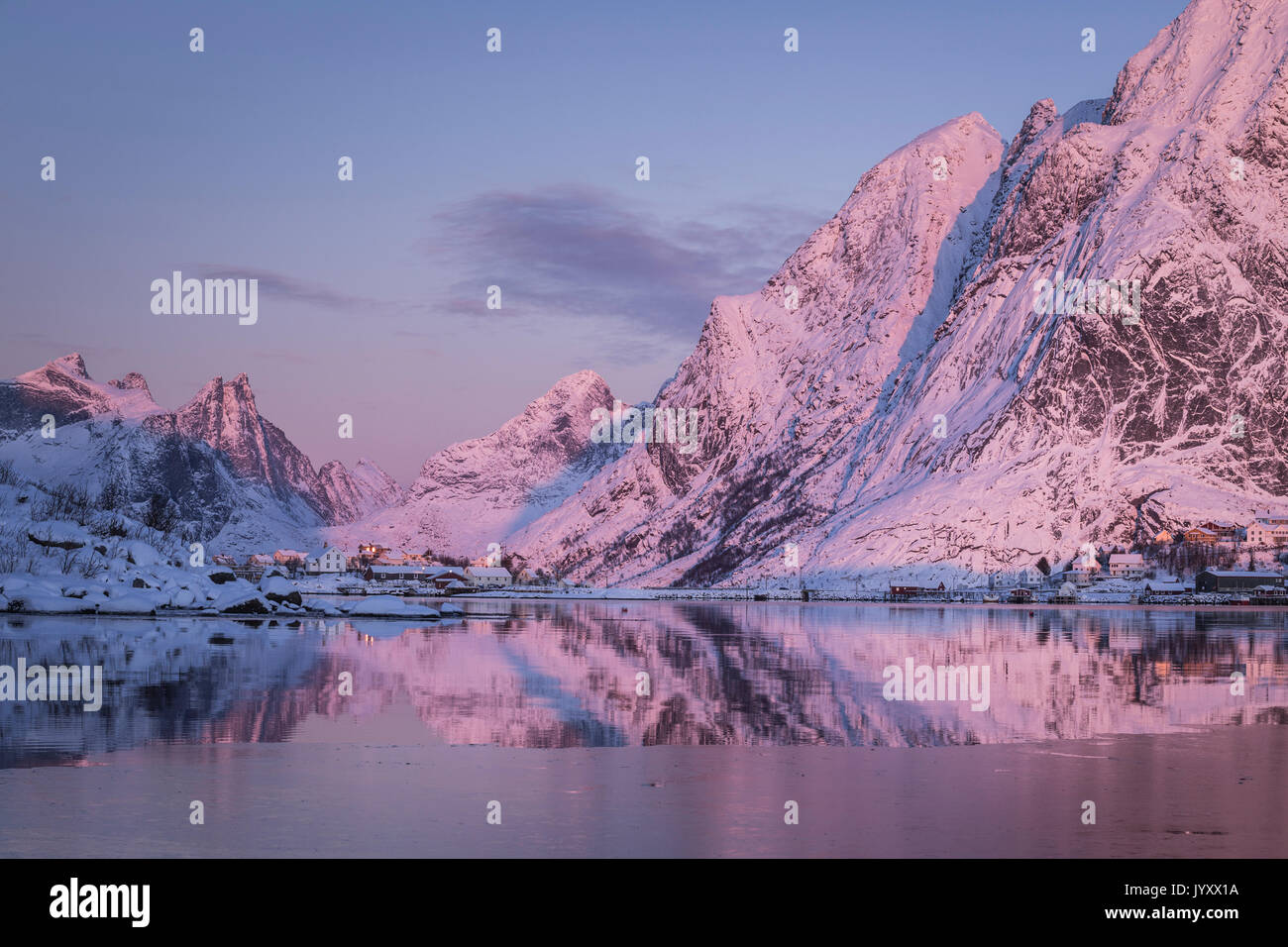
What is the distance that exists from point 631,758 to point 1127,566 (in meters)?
177

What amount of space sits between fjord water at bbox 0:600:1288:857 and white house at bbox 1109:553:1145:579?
456ft

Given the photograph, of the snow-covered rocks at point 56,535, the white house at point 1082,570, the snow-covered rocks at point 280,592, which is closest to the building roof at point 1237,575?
the white house at point 1082,570

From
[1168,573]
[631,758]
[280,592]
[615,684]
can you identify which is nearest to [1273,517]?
[1168,573]

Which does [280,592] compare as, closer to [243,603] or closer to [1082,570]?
[243,603]

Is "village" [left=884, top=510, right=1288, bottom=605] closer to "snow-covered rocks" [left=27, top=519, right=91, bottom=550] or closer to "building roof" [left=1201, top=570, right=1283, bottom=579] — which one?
"building roof" [left=1201, top=570, right=1283, bottom=579]

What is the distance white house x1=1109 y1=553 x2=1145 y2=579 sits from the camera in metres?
192

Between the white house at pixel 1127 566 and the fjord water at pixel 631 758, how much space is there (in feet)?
456

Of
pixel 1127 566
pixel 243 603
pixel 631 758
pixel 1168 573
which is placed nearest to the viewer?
pixel 631 758

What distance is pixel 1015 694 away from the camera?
4366 cm

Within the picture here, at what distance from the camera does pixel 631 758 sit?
2878 centimetres

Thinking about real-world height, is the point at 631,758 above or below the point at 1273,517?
below

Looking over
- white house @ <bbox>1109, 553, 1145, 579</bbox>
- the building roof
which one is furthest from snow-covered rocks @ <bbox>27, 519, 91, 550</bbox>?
the building roof

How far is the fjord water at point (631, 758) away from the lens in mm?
20766
